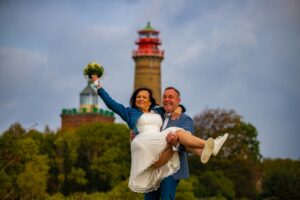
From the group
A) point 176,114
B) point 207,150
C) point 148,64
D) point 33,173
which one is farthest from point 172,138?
point 148,64

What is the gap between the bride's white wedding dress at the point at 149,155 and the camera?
1521cm

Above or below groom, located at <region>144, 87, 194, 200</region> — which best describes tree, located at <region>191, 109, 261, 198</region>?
above

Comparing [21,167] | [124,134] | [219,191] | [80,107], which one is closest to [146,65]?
[80,107]

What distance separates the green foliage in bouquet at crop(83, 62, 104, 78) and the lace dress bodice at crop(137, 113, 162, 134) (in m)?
1.05

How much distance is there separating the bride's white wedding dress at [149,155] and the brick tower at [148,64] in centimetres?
10011

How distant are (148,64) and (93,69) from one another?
10398 centimetres

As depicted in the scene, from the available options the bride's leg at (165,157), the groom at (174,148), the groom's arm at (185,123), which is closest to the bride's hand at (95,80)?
the groom at (174,148)

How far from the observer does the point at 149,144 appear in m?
15.2

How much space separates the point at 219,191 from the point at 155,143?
68.7 metres

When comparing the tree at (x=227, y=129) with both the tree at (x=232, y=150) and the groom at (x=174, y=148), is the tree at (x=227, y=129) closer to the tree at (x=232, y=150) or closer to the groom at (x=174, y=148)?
the tree at (x=232, y=150)

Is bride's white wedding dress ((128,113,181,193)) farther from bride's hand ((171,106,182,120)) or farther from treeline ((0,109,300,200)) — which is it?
treeline ((0,109,300,200))

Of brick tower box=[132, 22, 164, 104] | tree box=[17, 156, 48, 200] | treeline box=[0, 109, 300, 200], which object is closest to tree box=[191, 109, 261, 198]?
treeline box=[0, 109, 300, 200]

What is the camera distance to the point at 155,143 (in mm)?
15227

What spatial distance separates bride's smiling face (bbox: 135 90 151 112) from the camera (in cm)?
1569
